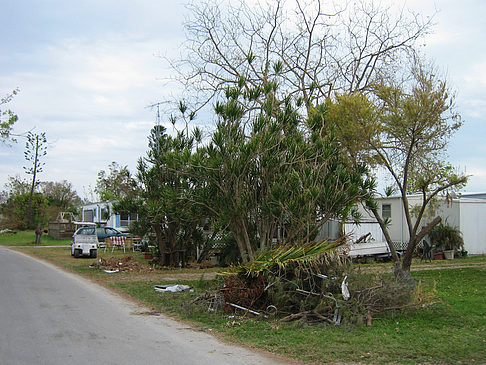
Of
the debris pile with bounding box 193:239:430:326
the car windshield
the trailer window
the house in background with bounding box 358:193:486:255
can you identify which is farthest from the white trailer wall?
the car windshield

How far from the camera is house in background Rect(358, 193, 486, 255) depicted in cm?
2573

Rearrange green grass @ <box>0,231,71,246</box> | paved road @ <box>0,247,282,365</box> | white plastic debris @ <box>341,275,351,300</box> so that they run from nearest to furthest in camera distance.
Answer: paved road @ <box>0,247,282,365</box> < white plastic debris @ <box>341,275,351,300</box> < green grass @ <box>0,231,71,246</box>

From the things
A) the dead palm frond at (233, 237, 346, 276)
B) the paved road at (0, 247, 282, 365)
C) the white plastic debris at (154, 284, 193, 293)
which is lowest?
the paved road at (0, 247, 282, 365)

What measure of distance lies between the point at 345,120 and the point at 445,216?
51.3ft

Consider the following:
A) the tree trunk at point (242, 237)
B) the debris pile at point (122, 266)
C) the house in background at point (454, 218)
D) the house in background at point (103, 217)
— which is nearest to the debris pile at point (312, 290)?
the tree trunk at point (242, 237)

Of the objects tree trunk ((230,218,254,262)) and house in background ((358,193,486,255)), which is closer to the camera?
tree trunk ((230,218,254,262))

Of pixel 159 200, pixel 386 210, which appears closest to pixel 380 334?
pixel 159 200

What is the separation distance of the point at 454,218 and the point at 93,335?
2274 cm

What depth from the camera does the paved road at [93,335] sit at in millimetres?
6574

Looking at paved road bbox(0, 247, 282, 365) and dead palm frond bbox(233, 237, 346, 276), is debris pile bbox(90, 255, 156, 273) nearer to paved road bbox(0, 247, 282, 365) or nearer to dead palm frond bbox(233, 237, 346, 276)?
paved road bbox(0, 247, 282, 365)

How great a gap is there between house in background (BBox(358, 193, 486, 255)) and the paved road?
17491 mm

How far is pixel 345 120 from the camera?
13.3 meters

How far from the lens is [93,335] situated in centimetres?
787

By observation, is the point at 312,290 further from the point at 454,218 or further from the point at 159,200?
the point at 454,218
